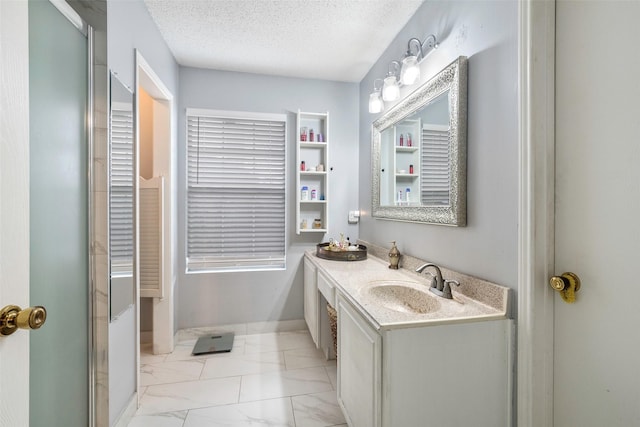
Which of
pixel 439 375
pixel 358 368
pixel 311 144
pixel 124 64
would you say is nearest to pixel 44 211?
pixel 124 64

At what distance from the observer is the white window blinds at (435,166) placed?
1.52 metres

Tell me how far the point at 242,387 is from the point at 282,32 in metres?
2.58

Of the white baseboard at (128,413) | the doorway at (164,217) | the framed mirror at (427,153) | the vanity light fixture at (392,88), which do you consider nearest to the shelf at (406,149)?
the framed mirror at (427,153)

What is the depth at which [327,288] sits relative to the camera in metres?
1.93

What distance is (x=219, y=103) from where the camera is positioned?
8.57 ft

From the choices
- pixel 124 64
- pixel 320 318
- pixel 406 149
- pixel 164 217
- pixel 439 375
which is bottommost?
pixel 320 318

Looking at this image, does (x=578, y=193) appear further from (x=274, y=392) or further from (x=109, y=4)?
(x=109, y=4)

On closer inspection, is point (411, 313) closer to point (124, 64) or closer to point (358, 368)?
point (358, 368)

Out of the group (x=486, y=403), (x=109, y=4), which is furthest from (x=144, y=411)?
(x=109, y=4)

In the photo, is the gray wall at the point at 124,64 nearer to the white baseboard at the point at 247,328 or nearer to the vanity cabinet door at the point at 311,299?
the white baseboard at the point at 247,328

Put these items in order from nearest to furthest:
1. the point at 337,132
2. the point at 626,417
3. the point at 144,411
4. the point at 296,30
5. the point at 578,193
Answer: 1. the point at 626,417
2. the point at 578,193
3. the point at 144,411
4. the point at 296,30
5. the point at 337,132

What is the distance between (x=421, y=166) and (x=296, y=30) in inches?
53.0

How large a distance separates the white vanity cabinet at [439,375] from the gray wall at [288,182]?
65.2 inches

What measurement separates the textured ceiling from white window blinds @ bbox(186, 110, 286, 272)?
491 millimetres
